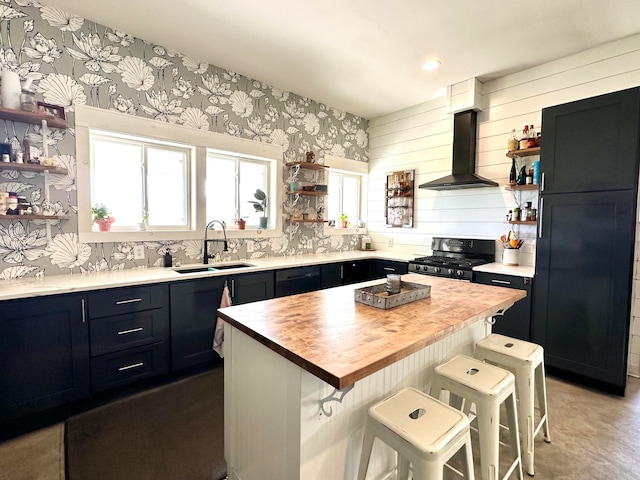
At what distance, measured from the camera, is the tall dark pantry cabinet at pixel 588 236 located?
7.40ft

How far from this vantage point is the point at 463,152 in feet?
11.6

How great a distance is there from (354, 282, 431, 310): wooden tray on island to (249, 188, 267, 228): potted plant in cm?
206

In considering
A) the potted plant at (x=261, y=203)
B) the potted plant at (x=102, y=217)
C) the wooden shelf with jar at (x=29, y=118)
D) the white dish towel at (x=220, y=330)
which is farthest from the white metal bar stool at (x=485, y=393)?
the wooden shelf with jar at (x=29, y=118)

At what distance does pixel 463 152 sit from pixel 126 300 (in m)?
3.60

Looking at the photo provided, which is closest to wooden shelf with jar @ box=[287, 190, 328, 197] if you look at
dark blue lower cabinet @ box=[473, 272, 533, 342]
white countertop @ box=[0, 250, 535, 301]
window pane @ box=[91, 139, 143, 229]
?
white countertop @ box=[0, 250, 535, 301]

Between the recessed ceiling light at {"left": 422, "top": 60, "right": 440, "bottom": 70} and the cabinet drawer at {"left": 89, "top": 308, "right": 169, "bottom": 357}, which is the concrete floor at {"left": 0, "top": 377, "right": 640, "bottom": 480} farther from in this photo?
the recessed ceiling light at {"left": 422, "top": 60, "right": 440, "bottom": 70}

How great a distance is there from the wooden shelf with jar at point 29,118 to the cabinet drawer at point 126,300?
126 cm

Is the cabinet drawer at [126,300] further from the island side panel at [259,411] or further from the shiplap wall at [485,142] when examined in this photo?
the shiplap wall at [485,142]

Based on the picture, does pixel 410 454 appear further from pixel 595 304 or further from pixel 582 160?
pixel 582 160

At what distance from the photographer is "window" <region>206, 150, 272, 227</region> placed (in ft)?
10.9

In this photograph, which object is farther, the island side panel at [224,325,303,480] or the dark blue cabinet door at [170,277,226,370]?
the dark blue cabinet door at [170,277,226,370]

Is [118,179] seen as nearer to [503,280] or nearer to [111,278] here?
[111,278]

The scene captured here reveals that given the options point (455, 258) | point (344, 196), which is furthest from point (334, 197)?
point (455, 258)

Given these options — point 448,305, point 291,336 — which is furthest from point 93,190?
point 448,305
